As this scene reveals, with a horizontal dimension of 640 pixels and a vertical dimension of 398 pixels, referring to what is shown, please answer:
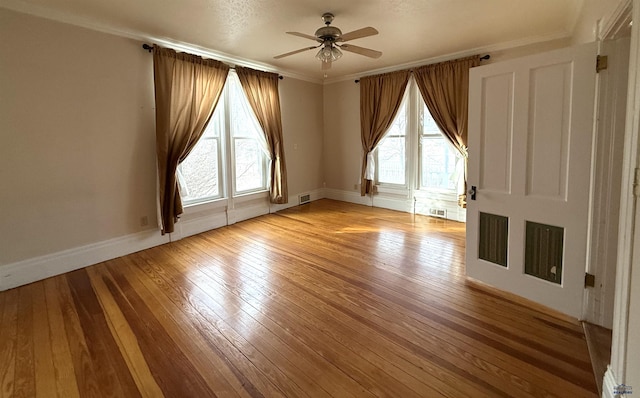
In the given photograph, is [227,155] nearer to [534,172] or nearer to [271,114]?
[271,114]

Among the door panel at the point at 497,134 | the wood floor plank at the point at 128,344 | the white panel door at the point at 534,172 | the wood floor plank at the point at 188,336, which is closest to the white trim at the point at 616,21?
the white panel door at the point at 534,172

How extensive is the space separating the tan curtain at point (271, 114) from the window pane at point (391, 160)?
1.88 m

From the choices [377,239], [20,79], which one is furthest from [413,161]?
[20,79]

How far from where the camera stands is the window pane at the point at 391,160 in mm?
5891

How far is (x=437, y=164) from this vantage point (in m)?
5.44

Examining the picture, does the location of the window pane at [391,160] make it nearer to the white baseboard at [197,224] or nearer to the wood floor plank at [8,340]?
the white baseboard at [197,224]

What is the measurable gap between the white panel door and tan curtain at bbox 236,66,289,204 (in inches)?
139

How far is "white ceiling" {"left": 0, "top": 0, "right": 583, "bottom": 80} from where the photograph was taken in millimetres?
3062

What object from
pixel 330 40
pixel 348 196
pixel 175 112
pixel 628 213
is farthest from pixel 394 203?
pixel 628 213

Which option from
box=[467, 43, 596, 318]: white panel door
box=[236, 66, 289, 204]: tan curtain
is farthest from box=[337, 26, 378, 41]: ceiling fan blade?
box=[236, 66, 289, 204]: tan curtain

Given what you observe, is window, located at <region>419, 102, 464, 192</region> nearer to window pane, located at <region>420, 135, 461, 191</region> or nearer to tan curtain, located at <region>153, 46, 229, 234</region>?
window pane, located at <region>420, 135, 461, 191</region>

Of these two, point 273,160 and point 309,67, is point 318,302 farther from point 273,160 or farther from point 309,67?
point 309,67

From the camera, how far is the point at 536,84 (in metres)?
2.35

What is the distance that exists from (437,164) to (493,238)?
2.91 metres
